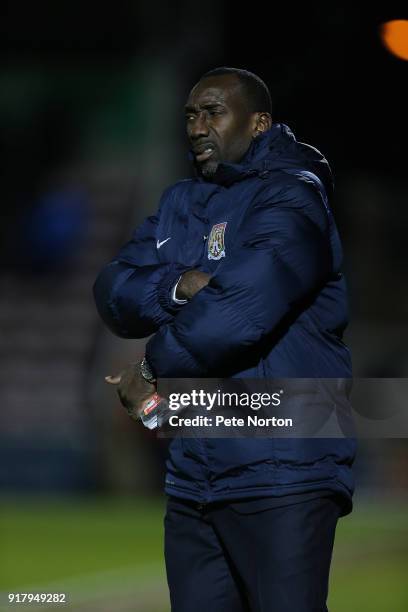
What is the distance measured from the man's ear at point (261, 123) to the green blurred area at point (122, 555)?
283cm

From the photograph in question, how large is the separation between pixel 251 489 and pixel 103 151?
13.2m

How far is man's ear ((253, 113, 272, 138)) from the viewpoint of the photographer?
2881 mm

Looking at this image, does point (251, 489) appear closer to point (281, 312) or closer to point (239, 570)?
point (239, 570)

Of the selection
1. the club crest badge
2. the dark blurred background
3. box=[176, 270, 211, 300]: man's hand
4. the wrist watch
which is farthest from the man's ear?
the dark blurred background

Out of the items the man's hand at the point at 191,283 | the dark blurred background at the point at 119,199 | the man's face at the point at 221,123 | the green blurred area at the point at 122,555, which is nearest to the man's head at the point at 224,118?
the man's face at the point at 221,123

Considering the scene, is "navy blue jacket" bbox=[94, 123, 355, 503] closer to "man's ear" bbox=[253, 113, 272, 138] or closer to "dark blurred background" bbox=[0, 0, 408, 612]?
"man's ear" bbox=[253, 113, 272, 138]

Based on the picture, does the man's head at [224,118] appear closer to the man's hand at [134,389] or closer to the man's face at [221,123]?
the man's face at [221,123]

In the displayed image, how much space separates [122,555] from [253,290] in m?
5.47

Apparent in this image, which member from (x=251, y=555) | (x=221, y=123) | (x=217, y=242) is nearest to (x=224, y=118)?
(x=221, y=123)

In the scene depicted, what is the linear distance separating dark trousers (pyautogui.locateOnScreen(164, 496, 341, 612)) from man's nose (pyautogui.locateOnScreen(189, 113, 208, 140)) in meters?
0.88

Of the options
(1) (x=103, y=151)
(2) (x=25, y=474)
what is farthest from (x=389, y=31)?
(1) (x=103, y=151)

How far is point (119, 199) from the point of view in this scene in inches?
608

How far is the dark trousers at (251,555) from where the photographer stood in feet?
8.44

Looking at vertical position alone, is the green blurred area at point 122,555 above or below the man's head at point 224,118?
below
